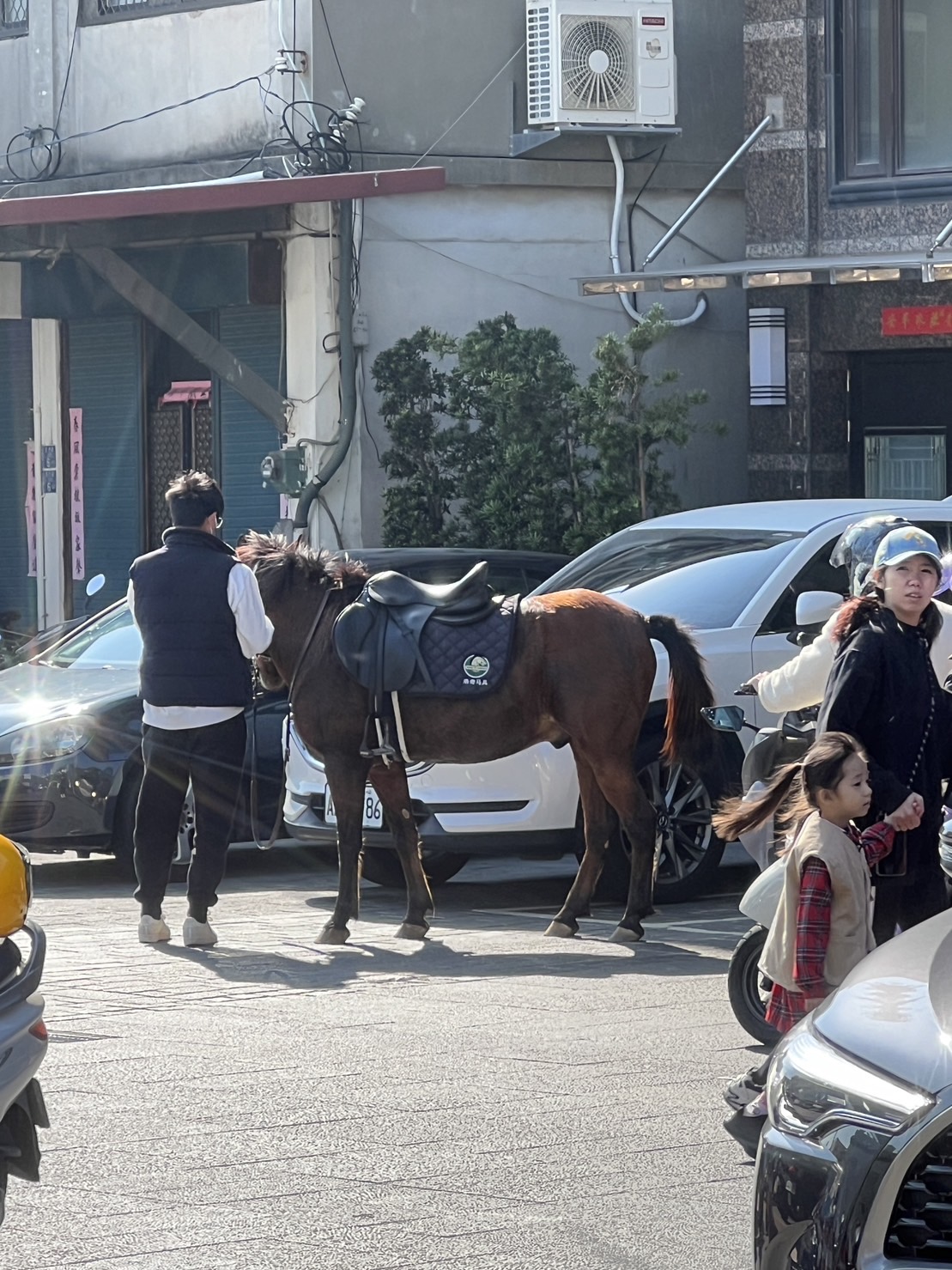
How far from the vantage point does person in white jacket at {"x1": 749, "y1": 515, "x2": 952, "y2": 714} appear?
23.5 feet

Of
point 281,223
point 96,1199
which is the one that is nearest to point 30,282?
point 281,223

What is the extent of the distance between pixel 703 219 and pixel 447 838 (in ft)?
32.8

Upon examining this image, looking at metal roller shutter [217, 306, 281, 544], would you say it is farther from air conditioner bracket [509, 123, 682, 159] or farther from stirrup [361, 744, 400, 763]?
stirrup [361, 744, 400, 763]

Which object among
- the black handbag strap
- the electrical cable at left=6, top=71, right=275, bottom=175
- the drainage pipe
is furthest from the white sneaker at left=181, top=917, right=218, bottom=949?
the electrical cable at left=6, top=71, right=275, bottom=175

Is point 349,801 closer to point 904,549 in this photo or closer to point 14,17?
point 904,549

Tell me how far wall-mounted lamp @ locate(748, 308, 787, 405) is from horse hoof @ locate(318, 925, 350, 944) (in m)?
9.42

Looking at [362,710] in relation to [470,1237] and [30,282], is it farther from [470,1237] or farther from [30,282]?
[30,282]

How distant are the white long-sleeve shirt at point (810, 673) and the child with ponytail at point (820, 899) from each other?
81 centimetres

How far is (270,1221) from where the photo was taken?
547 cm

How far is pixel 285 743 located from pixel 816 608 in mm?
3275

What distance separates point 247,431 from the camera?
63.4 feet

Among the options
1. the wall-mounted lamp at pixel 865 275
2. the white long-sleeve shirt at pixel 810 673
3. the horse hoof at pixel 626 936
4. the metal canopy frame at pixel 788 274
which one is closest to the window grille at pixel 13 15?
the metal canopy frame at pixel 788 274

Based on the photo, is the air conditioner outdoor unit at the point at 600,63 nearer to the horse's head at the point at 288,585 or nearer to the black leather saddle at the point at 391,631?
the horse's head at the point at 288,585

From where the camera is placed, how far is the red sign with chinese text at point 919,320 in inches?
682
